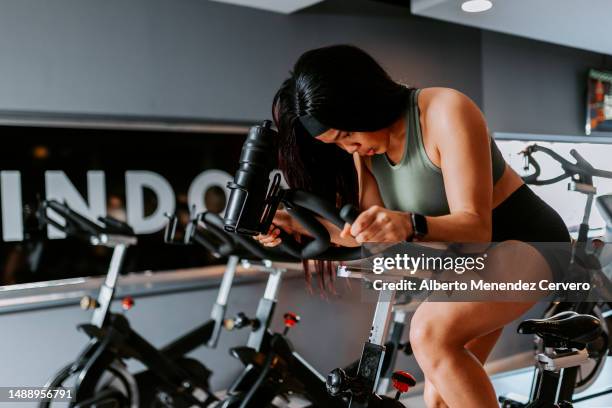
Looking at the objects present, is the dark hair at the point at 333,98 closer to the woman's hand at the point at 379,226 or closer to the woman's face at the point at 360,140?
the woman's face at the point at 360,140

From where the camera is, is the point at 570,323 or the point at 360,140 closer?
the point at 360,140

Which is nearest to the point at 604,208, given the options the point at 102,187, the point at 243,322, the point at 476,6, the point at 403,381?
the point at 403,381

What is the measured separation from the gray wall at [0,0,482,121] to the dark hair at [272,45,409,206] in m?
1.98

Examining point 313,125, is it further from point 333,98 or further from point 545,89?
point 545,89

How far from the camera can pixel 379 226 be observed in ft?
3.27

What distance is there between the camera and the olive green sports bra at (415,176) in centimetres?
127

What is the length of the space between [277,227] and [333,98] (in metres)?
0.32

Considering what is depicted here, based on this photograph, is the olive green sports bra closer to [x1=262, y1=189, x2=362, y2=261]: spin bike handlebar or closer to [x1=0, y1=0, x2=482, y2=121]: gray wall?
[x1=262, y1=189, x2=362, y2=261]: spin bike handlebar

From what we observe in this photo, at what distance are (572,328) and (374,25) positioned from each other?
2708 millimetres

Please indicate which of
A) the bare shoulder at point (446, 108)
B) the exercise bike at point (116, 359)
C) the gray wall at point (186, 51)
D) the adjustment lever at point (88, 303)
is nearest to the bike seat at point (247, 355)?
the exercise bike at point (116, 359)

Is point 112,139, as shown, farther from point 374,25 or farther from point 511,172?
point 511,172

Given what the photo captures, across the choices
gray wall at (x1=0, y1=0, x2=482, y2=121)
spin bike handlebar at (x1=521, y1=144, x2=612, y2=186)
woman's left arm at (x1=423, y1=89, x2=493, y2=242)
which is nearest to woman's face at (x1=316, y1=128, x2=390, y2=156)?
woman's left arm at (x1=423, y1=89, x2=493, y2=242)

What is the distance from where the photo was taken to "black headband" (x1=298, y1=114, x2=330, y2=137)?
1181mm

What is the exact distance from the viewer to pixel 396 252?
45.6 inches
